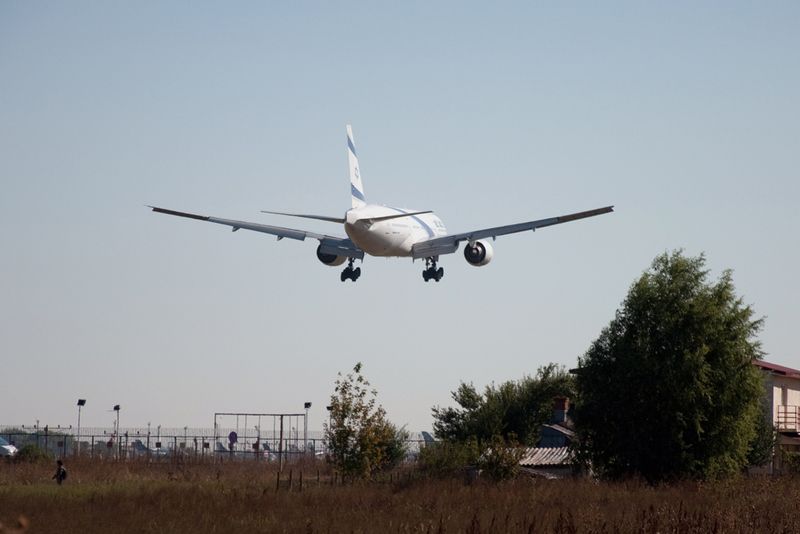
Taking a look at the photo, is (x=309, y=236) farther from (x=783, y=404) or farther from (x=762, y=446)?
(x=783, y=404)

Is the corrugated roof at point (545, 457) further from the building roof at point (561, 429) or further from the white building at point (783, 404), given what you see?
the white building at point (783, 404)

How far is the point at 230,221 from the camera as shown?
54406 millimetres

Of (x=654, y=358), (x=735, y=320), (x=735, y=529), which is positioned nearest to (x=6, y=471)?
(x=654, y=358)

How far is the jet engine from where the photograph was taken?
57.8m

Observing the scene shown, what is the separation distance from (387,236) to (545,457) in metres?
17.7

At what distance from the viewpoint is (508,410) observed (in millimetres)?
76750

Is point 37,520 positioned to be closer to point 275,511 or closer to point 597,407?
point 275,511

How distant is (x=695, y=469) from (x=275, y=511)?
31.0m

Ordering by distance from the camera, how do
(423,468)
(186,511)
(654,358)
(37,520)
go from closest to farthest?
(37,520) → (186,511) → (423,468) → (654,358)

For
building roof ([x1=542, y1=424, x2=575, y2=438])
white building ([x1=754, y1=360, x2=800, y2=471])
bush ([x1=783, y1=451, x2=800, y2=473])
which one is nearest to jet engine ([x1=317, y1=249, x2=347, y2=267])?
bush ([x1=783, y1=451, x2=800, y2=473])

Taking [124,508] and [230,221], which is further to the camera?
[230,221]

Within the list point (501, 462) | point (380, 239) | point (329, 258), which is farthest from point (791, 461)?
point (329, 258)

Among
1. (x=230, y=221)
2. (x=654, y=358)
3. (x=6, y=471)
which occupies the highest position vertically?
(x=230, y=221)

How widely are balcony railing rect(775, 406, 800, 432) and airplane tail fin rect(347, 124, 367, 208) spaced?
108ft
